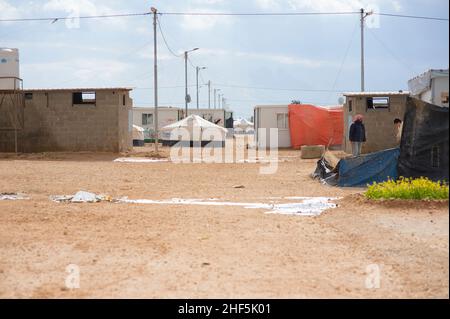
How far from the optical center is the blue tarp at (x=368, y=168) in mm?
13359

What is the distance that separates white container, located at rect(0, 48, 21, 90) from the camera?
25.9m

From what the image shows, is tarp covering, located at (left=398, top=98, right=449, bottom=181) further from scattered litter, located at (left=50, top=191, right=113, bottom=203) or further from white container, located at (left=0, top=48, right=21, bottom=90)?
white container, located at (left=0, top=48, right=21, bottom=90)

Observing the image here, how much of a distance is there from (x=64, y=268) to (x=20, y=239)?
1867 mm

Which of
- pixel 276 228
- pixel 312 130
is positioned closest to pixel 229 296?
pixel 276 228

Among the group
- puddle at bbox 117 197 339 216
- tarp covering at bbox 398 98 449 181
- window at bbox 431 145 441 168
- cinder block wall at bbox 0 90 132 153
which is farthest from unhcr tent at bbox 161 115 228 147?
window at bbox 431 145 441 168

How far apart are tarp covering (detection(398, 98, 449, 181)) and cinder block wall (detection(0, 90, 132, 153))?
15485mm

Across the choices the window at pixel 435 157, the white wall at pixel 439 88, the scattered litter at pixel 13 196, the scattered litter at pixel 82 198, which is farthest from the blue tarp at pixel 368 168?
the scattered litter at pixel 13 196

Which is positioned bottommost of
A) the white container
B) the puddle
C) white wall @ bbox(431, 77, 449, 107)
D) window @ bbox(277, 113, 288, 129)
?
the puddle

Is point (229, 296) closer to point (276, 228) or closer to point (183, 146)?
point (276, 228)

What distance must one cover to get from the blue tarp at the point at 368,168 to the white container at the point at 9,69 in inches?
663

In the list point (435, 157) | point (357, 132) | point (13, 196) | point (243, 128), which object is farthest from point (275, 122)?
point (243, 128)

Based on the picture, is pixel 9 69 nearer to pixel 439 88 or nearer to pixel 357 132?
pixel 357 132

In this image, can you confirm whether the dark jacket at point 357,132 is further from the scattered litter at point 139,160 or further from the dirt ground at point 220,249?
the scattered litter at point 139,160
